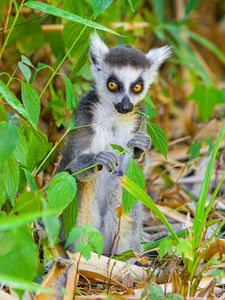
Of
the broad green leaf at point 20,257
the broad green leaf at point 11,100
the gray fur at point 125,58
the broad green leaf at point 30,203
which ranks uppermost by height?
the broad green leaf at point 11,100

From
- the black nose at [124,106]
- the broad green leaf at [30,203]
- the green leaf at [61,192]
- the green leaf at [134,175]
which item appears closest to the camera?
the broad green leaf at [30,203]

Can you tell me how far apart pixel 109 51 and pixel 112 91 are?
342mm

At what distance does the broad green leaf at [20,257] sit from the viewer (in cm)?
263

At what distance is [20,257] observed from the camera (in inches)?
104

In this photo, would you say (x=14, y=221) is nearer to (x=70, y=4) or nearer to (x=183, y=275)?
(x=183, y=275)

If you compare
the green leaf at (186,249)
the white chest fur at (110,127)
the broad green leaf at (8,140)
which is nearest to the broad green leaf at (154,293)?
the green leaf at (186,249)

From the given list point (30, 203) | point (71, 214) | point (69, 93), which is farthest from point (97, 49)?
point (30, 203)

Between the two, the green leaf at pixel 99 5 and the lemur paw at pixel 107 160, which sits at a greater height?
the green leaf at pixel 99 5

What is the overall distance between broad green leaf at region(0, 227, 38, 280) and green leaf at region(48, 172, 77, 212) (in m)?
0.49

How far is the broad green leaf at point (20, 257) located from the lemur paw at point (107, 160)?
1.43 m

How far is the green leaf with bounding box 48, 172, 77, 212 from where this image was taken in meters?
3.16

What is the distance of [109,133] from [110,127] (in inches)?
1.8

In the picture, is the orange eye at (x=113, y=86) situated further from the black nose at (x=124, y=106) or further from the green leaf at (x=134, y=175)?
the green leaf at (x=134, y=175)

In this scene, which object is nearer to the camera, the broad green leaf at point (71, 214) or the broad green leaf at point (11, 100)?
the broad green leaf at point (11, 100)
